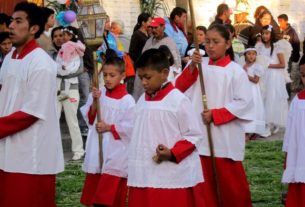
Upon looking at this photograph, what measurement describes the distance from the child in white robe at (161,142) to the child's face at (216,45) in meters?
1.36

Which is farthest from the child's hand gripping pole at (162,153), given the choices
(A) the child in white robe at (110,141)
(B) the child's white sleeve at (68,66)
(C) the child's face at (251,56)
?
(C) the child's face at (251,56)

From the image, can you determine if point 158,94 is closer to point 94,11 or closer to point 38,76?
point 38,76

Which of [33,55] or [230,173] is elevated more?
[33,55]

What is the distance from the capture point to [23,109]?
5703 mm

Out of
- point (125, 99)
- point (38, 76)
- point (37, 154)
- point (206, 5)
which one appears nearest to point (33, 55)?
point (38, 76)

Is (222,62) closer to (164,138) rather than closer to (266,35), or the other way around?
(164,138)

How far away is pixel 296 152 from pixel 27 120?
2747 millimetres

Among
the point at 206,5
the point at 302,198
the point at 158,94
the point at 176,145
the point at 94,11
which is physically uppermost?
the point at 206,5

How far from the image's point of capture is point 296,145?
7.31 m

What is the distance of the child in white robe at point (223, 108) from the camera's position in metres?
7.41

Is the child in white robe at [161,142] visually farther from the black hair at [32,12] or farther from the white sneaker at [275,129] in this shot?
the white sneaker at [275,129]

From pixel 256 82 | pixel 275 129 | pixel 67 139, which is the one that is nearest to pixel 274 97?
pixel 275 129

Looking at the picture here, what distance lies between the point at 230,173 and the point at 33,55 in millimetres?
2504

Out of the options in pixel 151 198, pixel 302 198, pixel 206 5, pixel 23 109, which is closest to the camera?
pixel 23 109
